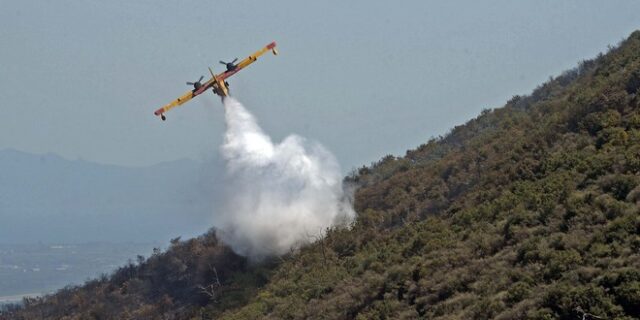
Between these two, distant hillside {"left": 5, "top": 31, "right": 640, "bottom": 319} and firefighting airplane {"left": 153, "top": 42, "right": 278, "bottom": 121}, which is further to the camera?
firefighting airplane {"left": 153, "top": 42, "right": 278, "bottom": 121}

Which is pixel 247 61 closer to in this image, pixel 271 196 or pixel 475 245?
pixel 271 196

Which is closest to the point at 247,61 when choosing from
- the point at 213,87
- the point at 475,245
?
the point at 213,87

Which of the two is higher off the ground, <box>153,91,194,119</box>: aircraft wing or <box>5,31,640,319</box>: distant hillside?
<box>153,91,194,119</box>: aircraft wing

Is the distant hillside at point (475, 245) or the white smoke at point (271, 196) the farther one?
the white smoke at point (271, 196)

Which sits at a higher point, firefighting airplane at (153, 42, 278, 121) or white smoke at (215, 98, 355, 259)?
firefighting airplane at (153, 42, 278, 121)

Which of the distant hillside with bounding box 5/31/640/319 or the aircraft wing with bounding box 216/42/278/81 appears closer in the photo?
the distant hillside with bounding box 5/31/640/319

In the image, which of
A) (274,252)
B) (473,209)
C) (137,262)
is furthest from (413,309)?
(137,262)

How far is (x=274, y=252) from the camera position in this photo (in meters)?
58.5

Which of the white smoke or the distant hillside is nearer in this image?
the distant hillside

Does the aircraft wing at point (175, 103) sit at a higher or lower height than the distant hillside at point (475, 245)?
higher

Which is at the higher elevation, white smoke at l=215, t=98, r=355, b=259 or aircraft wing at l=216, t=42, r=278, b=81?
aircraft wing at l=216, t=42, r=278, b=81

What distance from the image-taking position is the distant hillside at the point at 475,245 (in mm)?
27781

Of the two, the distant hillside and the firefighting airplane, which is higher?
the firefighting airplane

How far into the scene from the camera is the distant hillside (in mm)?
27781
